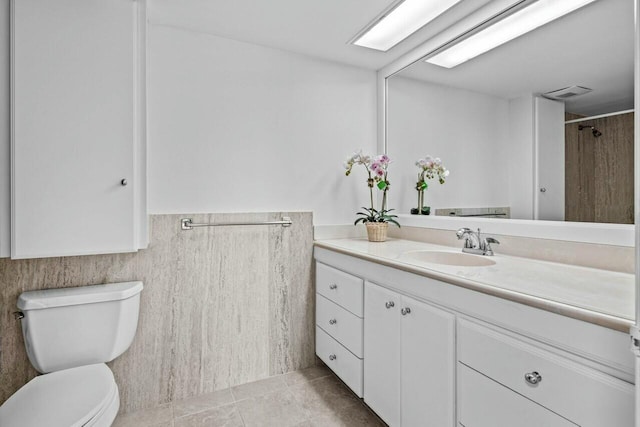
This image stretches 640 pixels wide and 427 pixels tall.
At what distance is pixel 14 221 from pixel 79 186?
0.27 meters

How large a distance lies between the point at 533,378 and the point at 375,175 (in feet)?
5.29

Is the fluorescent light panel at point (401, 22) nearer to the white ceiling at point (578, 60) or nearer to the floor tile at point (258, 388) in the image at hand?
the white ceiling at point (578, 60)

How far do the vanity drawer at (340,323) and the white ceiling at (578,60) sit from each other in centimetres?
137

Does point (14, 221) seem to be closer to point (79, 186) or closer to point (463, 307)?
point (79, 186)

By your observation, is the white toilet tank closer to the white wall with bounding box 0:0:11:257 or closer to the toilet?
the toilet

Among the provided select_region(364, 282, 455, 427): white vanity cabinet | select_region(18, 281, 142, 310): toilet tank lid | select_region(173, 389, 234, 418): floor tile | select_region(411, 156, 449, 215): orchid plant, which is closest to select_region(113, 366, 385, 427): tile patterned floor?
select_region(173, 389, 234, 418): floor tile

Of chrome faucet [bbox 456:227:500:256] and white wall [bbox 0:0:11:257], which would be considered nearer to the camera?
white wall [bbox 0:0:11:257]

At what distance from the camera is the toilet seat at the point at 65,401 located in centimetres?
111

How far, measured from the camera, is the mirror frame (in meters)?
1.25

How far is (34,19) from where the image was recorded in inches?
55.5

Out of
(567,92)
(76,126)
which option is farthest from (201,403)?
(567,92)

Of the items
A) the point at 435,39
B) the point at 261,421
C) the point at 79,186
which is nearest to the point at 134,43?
Result: the point at 79,186

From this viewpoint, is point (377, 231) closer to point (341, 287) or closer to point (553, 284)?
point (341, 287)

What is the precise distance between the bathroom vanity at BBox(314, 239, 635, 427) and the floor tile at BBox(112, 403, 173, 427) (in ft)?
3.08
